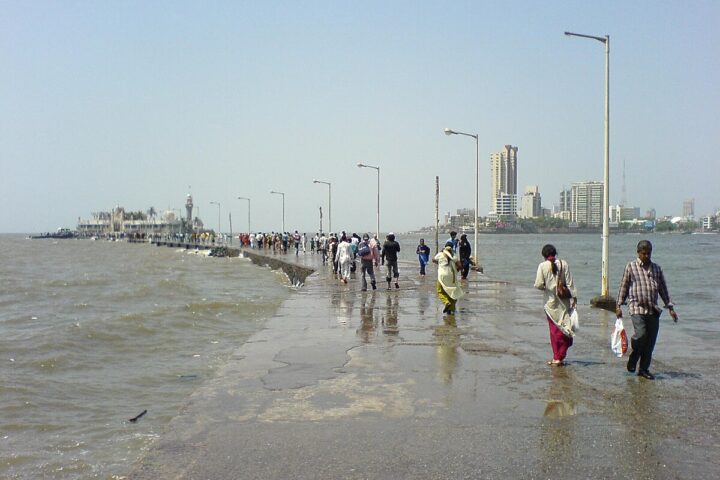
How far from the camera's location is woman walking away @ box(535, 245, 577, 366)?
768 cm

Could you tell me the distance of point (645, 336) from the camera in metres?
7.12

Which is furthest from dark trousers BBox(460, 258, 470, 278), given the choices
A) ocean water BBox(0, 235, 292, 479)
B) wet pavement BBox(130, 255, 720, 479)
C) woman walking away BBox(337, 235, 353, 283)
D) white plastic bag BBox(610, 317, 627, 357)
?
white plastic bag BBox(610, 317, 627, 357)

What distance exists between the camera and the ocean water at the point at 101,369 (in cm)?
739

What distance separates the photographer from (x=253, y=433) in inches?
209

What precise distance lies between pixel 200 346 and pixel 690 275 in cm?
3685

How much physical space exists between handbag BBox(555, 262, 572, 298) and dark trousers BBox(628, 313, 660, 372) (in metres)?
0.76

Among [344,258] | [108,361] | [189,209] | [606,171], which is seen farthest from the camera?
[189,209]

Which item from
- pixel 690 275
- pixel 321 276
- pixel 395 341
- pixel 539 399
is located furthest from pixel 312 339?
pixel 690 275

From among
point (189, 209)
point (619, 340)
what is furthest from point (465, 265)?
point (189, 209)

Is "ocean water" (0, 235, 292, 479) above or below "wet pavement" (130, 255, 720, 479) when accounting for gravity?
below

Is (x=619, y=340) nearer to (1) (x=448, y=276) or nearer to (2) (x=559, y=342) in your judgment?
(2) (x=559, y=342)

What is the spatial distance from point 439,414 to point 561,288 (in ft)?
8.53

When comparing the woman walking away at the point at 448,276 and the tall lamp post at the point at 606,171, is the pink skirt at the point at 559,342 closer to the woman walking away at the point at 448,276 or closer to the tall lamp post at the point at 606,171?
the woman walking away at the point at 448,276

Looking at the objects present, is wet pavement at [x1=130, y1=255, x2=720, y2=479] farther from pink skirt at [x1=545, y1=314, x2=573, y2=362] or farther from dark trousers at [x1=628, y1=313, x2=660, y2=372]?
dark trousers at [x1=628, y1=313, x2=660, y2=372]
